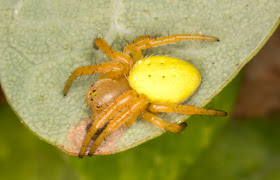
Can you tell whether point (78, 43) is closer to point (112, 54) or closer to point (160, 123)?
point (112, 54)

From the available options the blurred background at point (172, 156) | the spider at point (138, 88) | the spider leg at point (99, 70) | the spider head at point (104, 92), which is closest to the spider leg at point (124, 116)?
the spider at point (138, 88)

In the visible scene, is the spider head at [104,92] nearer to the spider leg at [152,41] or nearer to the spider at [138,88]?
the spider at [138,88]

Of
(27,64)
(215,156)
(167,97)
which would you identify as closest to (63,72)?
(27,64)

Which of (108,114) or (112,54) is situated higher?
(112,54)

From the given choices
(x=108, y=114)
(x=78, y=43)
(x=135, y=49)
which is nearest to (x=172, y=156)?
(x=108, y=114)

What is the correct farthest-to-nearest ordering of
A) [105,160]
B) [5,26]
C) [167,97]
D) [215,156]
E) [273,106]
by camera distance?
[273,106], [215,156], [105,160], [167,97], [5,26]

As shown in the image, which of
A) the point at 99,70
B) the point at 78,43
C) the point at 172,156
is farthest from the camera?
the point at 172,156

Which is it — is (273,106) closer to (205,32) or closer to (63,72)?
(205,32)
